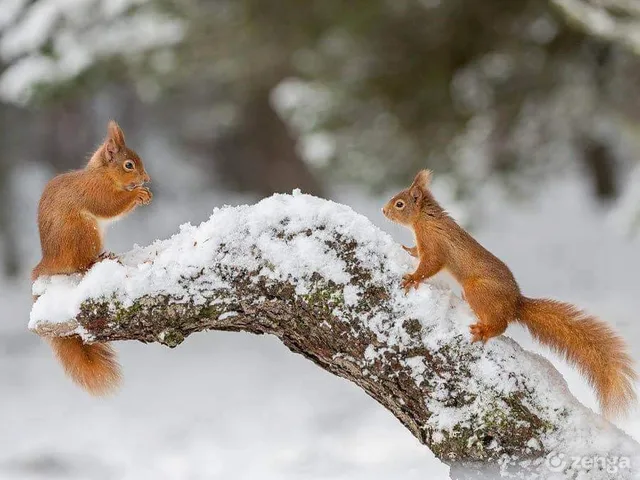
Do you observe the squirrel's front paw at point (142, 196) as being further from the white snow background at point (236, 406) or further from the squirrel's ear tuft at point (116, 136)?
the white snow background at point (236, 406)

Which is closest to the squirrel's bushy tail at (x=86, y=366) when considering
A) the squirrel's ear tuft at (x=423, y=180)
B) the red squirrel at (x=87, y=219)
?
the red squirrel at (x=87, y=219)

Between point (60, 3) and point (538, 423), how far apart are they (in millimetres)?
3069

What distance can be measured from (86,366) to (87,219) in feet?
0.97

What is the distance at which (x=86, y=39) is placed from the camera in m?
4.09

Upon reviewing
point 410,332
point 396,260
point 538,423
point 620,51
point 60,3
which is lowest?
point 538,423

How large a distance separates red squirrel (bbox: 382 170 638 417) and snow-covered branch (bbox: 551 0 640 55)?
7.20 feet

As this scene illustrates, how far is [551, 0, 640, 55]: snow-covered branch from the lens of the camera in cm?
356

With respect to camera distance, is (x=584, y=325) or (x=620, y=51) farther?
(x=620, y=51)

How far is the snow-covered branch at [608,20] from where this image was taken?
3.56 m

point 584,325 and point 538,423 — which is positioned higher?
point 584,325

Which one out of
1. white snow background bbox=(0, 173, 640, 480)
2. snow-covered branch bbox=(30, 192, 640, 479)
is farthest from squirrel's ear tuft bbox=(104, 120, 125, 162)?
white snow background bbox=(0, 173, 640, 480)

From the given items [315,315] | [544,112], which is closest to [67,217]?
[315,315]

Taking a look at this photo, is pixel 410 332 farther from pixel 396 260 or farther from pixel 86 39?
pixel 86 39

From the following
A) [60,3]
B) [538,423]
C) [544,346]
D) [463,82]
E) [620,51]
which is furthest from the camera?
[463,82]
